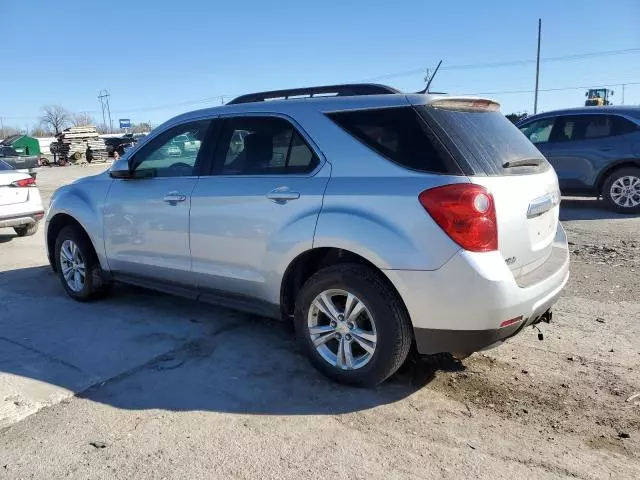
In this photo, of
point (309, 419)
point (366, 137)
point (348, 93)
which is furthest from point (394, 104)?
point (309, 419)

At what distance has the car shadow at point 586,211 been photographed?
31.0 feet

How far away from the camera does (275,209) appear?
376cm

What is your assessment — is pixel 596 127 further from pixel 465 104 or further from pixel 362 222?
pixel 362 222

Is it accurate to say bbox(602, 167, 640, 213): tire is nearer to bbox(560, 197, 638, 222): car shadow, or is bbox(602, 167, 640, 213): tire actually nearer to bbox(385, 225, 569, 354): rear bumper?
bbox(560, 197, 638, 222): car shadow

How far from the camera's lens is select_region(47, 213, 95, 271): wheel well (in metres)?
5.47

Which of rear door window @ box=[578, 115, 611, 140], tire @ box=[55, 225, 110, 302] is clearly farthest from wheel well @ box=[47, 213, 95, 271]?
rear door window @ box=[578, 115, 611, 140]

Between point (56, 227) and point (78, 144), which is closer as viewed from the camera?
point (56, 227)

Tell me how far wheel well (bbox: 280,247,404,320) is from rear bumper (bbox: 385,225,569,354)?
1.65 feet

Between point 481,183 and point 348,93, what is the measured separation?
136cm

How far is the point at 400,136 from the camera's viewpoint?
3.35 meters

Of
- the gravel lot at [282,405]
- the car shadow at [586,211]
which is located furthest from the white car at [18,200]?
the car shadow at [586,211]

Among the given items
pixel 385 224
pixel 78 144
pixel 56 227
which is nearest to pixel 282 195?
pixel 385 224

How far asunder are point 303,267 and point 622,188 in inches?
311

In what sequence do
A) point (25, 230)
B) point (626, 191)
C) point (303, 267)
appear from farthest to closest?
point (626, 191), point (25, 230), point (303, 267)
